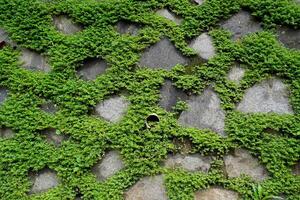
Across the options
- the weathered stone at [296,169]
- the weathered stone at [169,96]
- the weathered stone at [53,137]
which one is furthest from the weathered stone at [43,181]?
the weathered stone at [296,169]

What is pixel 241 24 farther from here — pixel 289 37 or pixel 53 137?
pixel 53 137

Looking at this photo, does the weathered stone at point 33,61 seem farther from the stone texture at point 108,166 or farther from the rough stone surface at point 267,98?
the rough stone surface at point 267,98

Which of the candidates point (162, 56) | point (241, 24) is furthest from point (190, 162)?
point (241, 24)

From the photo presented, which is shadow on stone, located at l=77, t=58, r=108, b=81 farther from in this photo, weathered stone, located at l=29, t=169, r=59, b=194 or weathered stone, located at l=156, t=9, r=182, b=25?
weathered stone, located at l=29, t=169, r=59, b=194

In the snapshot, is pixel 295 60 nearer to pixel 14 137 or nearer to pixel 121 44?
pixel 121 44

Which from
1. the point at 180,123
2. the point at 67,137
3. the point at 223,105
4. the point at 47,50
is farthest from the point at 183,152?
the point at 47,50

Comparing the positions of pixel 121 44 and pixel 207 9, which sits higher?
pixel 207 9
